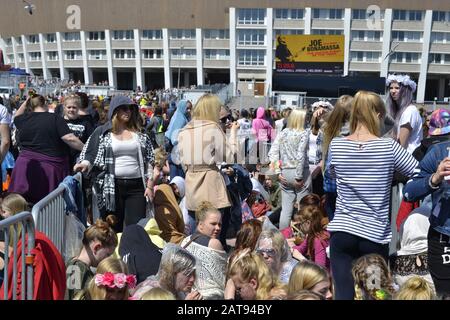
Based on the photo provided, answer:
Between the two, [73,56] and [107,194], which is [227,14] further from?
[107,194]

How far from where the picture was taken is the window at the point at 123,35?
278 feet

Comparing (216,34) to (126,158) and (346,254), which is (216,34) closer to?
(126,158)

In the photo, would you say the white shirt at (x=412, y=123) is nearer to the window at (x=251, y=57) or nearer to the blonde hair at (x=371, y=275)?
the blonde hair at (x=371, y=275)

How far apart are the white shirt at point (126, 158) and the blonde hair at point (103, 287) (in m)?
1.77

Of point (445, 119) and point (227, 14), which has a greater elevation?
point (227, 14)

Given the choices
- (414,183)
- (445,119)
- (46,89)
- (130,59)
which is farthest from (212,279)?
(130,59)

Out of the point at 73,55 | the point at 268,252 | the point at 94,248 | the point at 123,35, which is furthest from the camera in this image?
the point at 73,55

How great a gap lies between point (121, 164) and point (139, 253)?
1.23m

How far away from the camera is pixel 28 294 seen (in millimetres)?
3625

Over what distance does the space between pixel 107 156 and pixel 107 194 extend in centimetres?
39

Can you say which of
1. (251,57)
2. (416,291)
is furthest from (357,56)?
(416,291)

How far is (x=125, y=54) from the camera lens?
85938 millimetres

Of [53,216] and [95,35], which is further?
[95,35]

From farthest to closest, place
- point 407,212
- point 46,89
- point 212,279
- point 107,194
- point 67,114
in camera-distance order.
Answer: point 46,89, point 67,114, point 107,194, point 407,212, point 212,279
